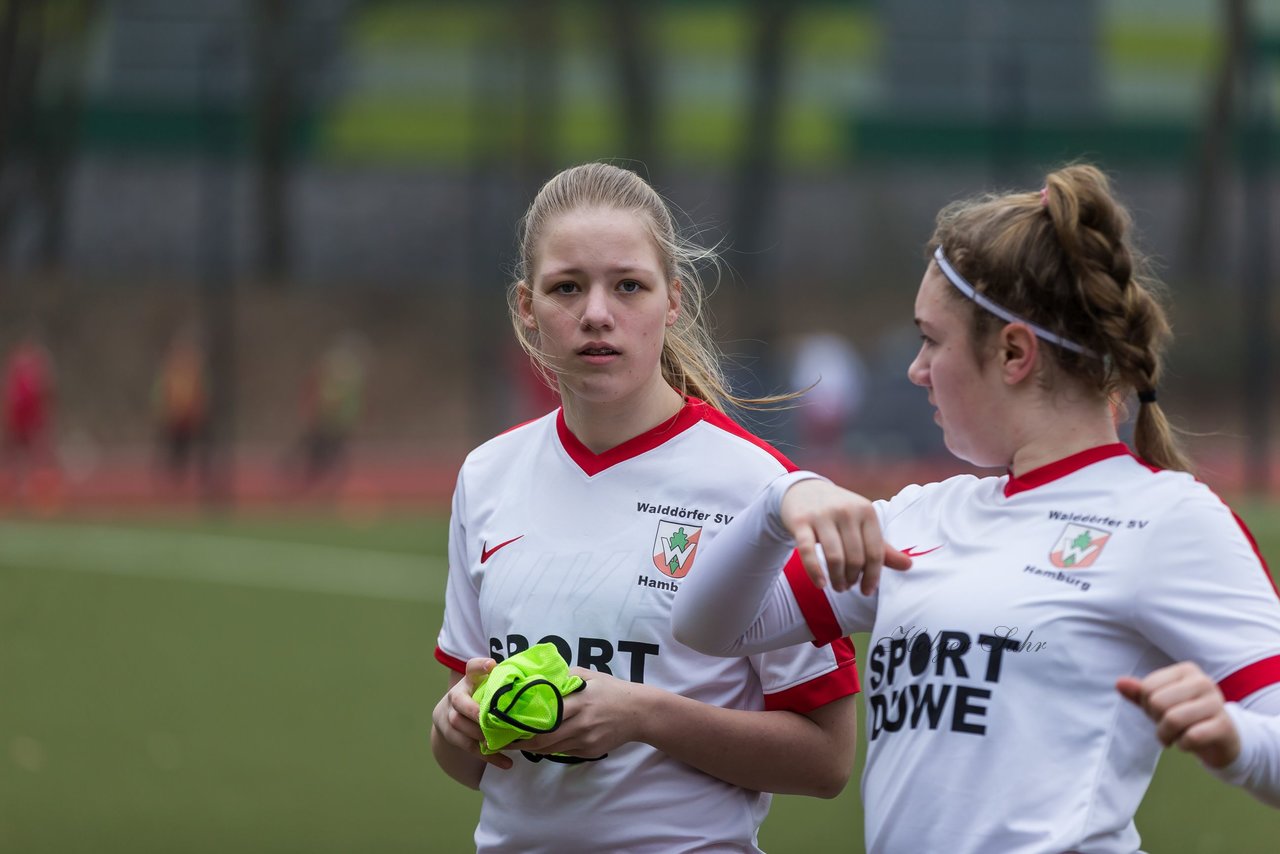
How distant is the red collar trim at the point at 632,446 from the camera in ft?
9.26

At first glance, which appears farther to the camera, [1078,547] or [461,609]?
[461,609]

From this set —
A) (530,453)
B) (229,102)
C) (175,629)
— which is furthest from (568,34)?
(530,453)

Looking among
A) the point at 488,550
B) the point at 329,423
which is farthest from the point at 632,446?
the point at 329,423

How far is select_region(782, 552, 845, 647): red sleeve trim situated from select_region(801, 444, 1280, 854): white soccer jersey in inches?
4.5

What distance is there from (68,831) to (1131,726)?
4.51 meters

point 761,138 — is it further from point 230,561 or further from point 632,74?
point 230,561

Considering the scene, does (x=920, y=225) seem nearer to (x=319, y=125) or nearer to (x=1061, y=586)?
(x=319, y=125)

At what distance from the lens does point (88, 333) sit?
2602 centimetres

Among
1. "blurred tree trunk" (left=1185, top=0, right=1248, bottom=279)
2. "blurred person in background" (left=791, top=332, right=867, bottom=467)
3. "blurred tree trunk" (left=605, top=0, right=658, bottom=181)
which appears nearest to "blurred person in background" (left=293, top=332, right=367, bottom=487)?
"blurred person in background" (left=791, top=332, right=867, bottom=467)

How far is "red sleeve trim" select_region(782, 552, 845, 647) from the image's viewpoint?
2.51 meters

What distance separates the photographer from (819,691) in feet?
8.98

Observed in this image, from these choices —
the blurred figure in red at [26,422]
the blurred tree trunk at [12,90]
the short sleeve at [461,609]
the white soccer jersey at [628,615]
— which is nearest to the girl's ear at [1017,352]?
the white soccer jersey at [628,615]

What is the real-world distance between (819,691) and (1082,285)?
811mm

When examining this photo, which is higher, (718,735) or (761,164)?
(718,735)
